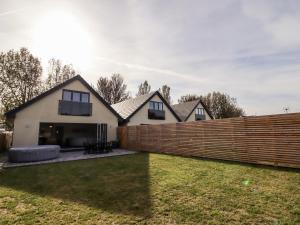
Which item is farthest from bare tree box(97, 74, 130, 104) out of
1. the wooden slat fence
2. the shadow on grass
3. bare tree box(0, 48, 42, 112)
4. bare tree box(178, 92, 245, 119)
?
the shadow on grass

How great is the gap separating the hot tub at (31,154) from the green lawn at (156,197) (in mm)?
4235

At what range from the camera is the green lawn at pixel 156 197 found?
13.0 ft

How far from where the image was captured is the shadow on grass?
4715mm

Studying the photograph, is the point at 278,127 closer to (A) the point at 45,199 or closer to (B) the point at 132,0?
(B) the point at 132,0

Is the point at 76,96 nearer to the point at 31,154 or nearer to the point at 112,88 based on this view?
the point at 31,154

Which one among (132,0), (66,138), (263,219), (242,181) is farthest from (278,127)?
(66,138)

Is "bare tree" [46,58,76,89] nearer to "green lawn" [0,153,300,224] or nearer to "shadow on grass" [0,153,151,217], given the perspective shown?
"shadow on grass" [0,153,151,217]

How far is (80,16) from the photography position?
7.84 meters

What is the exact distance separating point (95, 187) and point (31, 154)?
784cm

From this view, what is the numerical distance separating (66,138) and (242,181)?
20.8m

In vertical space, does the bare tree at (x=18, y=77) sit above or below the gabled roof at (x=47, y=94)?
above

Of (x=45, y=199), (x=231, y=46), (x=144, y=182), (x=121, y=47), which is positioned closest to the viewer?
(x=45, y=199)

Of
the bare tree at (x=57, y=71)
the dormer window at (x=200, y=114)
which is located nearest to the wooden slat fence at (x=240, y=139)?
the dormer window at (x=200, y=114)

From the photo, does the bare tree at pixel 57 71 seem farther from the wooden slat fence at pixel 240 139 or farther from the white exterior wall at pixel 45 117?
the wooden slat fence at pixel 240 139
